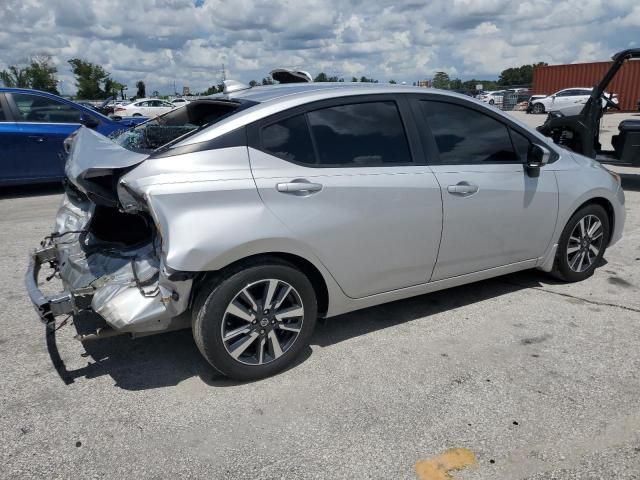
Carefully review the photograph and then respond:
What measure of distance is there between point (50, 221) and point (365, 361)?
523 cm

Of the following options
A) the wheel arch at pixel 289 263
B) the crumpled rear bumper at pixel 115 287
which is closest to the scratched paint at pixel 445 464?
the wheel arch at pixel 289 263

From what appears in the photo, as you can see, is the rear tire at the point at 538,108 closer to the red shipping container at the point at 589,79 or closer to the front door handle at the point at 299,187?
the red shipping container at the point at 589,79

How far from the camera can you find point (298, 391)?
309 centimetres

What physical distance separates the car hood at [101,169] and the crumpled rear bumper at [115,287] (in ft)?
1.40

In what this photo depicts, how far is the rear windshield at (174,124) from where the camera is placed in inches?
132

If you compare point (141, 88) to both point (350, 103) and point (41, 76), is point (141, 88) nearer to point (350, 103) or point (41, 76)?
point (41, 76)

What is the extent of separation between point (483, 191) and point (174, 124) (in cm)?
221

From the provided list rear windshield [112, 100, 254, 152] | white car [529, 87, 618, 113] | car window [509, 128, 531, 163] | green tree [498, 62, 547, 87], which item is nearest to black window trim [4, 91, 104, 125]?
rear windshield [112, 100, 254, 152]

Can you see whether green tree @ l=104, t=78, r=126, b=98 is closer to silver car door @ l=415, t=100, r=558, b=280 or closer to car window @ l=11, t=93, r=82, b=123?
car window @ l=11, t=93, r=82, b=123

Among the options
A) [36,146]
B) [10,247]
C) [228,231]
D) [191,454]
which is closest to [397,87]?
[228,231]

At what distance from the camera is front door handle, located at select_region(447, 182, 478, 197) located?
3596 millimetres

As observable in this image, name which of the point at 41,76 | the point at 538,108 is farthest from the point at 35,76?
the point at 538,108

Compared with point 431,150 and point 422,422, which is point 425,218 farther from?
point 422,422

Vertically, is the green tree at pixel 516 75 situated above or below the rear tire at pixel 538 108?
above
